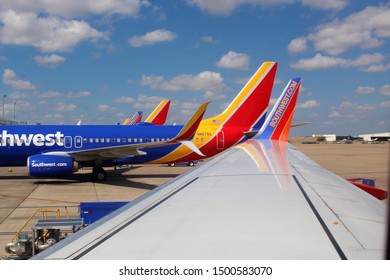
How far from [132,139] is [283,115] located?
12614 millimetres

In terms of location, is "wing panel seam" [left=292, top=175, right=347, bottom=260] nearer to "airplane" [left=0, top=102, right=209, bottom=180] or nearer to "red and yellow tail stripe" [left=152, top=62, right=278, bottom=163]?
"airplane" [left=0, top=102, right=209, bottom=180]

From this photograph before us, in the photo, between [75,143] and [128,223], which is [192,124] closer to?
[75,143]

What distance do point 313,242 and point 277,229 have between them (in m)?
0.34

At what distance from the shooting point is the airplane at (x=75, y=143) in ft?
60.2

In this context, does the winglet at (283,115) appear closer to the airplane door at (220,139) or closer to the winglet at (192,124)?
the winglet at (192,124)

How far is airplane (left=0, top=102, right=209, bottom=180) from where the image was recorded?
1836 cm

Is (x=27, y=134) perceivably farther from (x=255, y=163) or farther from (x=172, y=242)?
(x=172, y=242)

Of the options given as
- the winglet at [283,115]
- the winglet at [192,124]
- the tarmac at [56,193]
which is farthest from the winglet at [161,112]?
the winglet at [283,115]

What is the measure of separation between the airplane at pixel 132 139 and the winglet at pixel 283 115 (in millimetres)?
8338

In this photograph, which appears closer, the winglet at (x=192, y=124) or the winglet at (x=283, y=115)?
the winglet at (x=283, y=115)

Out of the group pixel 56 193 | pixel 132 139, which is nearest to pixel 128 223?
pixel 56 193

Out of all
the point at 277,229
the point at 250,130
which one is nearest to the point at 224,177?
the point at 277,229

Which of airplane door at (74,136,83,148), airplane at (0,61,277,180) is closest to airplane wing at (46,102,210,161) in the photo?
airplane at (0,61,277,180)
